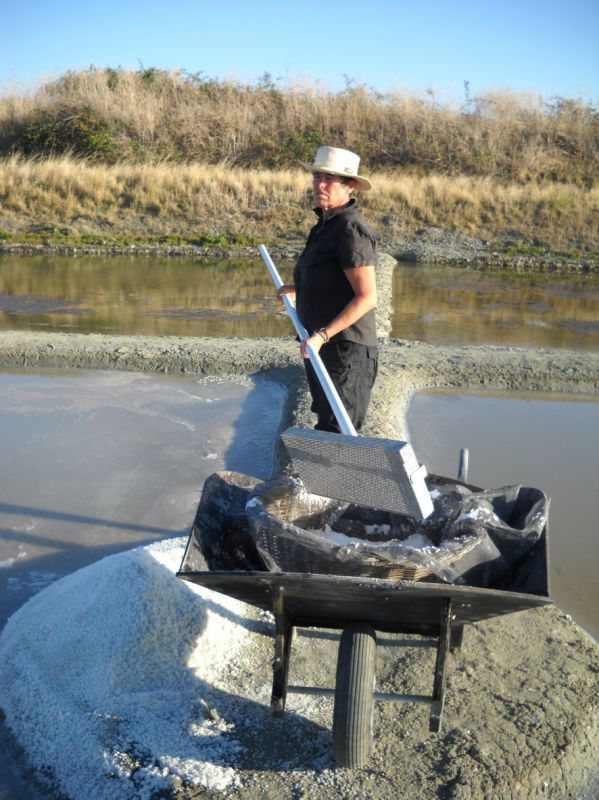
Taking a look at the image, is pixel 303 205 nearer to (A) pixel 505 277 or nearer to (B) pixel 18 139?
(A) pixel 505 277

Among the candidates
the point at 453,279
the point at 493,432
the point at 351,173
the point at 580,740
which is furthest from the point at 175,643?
the point at 453,279

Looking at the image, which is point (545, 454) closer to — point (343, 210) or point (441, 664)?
point (343, 210)

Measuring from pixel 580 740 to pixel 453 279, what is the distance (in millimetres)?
11996

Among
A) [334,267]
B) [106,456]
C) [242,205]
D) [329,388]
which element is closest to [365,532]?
[329,388]

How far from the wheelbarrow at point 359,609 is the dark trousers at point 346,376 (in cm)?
100

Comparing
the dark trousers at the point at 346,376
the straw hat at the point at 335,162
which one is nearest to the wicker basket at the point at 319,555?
the dark trousers at the point at 346,376

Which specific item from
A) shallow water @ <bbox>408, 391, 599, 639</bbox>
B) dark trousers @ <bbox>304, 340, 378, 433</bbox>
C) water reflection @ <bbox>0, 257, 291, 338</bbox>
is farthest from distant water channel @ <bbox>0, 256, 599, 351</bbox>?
dark trousers @ <bbox>304, 340, 378, 433</bbox>

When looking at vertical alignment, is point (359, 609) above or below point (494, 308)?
above

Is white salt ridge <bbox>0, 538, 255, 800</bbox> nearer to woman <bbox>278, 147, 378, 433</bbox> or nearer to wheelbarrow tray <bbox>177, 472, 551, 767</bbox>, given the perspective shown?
wheelbarrow tray <bbox>177, 472, 551, 767</bbox>

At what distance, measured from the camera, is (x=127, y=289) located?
11859mm

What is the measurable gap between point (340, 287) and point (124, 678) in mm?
1654

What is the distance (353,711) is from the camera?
226 cm

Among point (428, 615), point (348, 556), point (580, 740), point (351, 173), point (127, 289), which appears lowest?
point (127, 289)

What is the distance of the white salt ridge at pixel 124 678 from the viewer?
2379mm
